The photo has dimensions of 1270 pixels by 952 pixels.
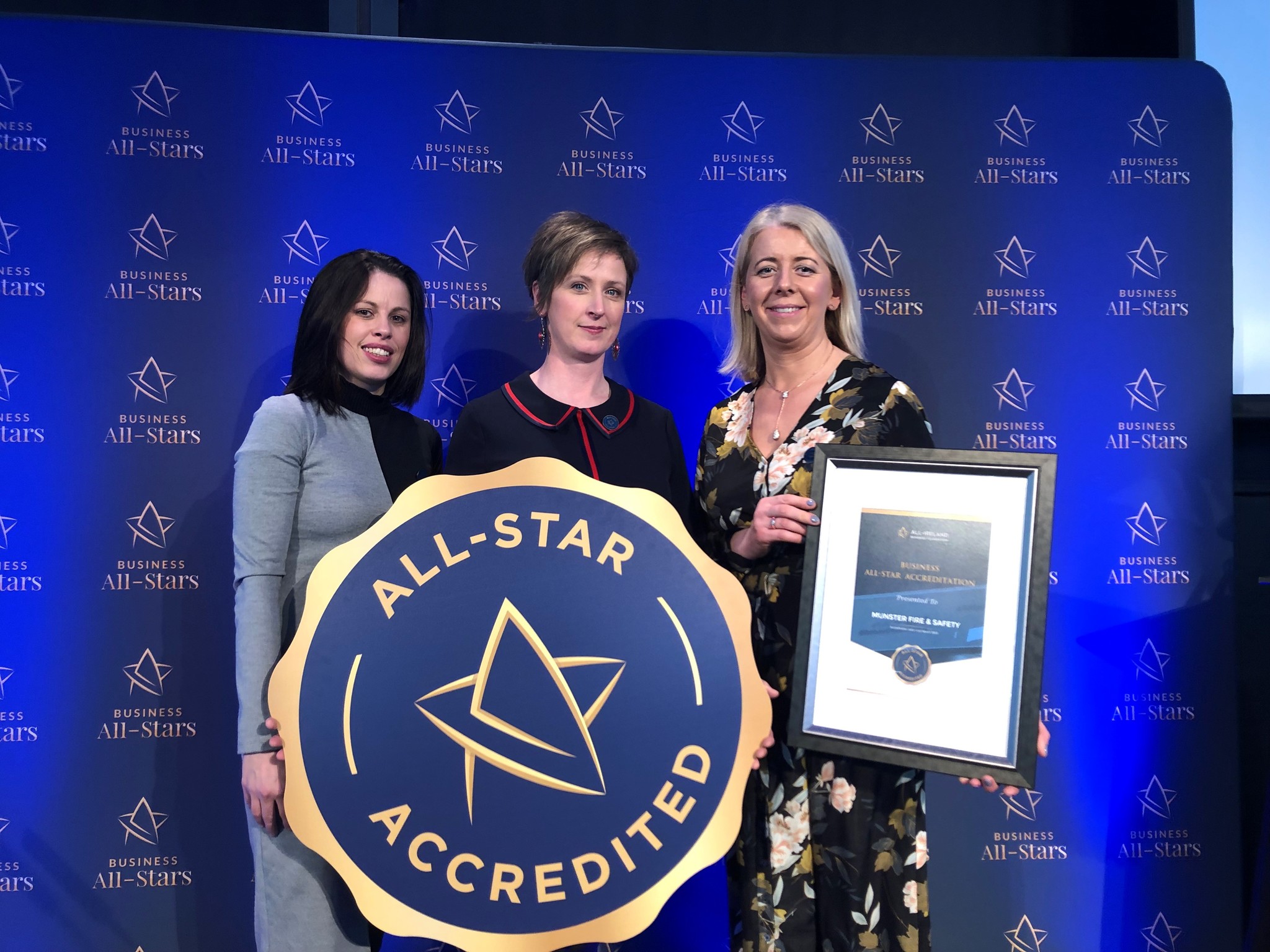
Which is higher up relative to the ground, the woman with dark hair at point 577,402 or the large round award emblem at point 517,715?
the woman with dark hair at point 577,402

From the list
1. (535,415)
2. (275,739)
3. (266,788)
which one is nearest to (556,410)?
(535,415)

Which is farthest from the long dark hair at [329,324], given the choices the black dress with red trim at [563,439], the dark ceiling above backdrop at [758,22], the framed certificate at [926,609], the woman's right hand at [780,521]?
the dark ceiling above backdrop at [758,22]

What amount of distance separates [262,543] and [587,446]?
2.33 ft

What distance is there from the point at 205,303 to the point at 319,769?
1.77 metres

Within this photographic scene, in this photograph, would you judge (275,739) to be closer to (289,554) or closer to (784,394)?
(289,554)

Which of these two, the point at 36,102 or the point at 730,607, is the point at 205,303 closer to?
the point at 36,102

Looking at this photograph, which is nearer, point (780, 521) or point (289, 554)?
point (780, 521)

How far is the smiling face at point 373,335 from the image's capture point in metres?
1.92

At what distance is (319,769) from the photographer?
1.39 meters

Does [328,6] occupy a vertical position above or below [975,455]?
above

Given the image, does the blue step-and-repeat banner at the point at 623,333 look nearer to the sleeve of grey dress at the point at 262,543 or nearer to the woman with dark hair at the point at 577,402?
the woman with dark hair at the point at 577,402

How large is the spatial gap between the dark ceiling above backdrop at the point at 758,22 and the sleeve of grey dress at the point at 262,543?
7.25 ft

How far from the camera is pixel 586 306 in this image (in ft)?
6.32

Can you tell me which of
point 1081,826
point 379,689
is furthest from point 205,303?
point 1081,826
